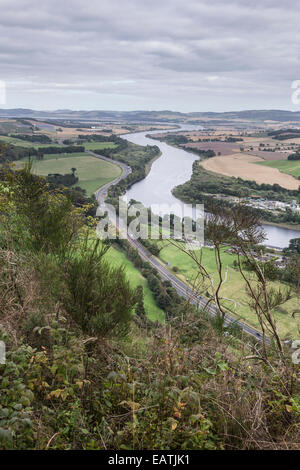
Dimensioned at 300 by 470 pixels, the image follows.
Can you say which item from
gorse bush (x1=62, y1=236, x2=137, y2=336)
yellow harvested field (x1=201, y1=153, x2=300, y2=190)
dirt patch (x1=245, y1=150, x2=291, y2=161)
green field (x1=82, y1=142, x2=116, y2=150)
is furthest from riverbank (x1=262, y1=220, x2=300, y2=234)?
green field (x1=82, y1=142, x2=116, y2=150)

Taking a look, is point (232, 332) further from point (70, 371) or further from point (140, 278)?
point (140, 278)

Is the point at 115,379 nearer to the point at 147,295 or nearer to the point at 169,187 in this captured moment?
the point at 147,295

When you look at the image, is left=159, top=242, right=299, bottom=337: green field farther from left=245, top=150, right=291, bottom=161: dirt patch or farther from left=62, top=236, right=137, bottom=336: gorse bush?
left=245, top=150, right=291, bottom=161: dirt patch

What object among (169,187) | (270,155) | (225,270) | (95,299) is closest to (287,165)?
A: (270,155)

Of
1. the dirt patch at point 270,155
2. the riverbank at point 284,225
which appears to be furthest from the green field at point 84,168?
the dirt patch at point 270,155

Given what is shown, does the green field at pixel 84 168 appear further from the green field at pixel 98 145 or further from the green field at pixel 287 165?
the green field at pixel 287 165
